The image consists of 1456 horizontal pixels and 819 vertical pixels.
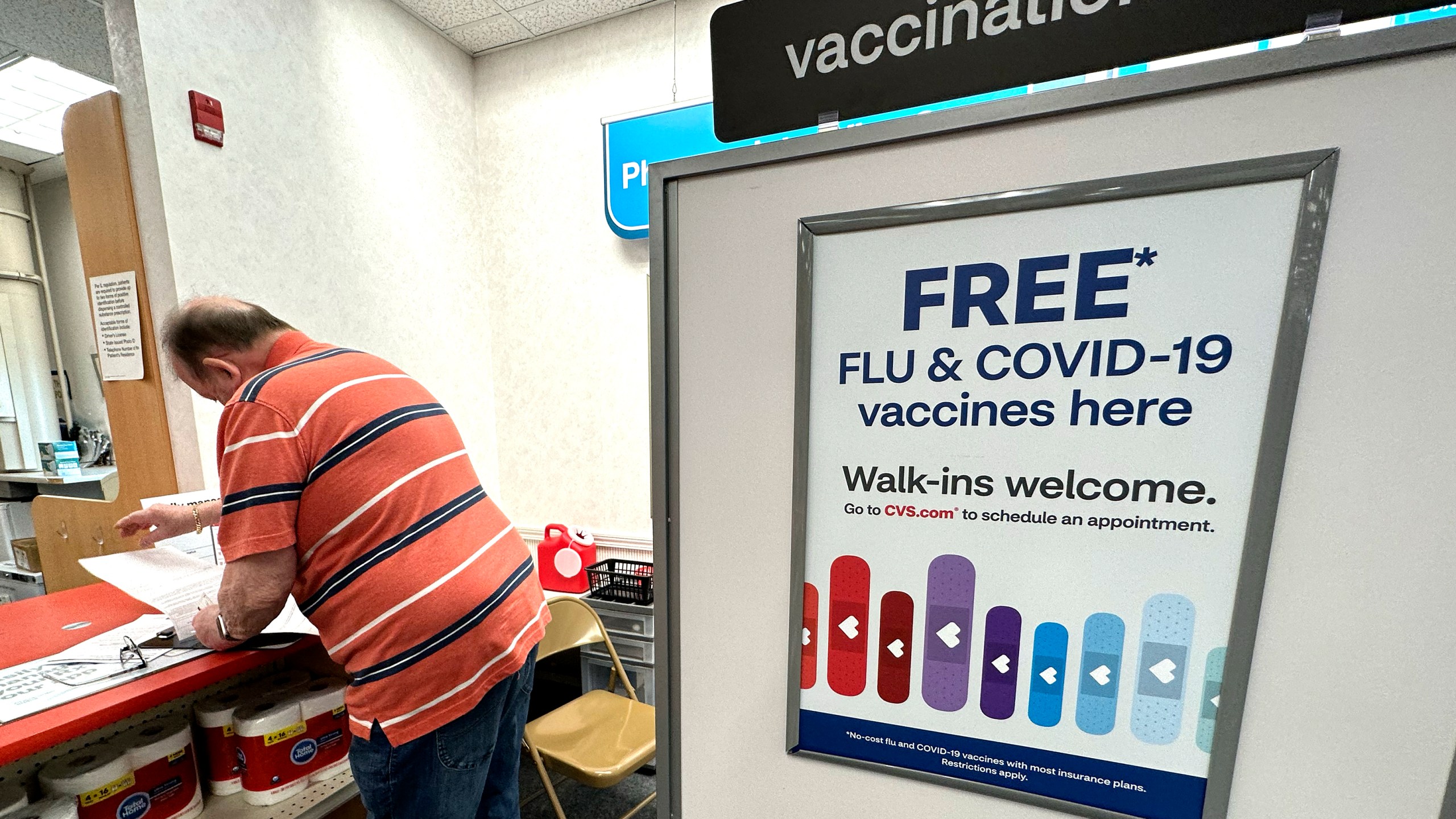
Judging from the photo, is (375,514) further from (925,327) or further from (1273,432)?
(1273,432)

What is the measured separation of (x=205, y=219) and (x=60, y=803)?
1618 millimetres

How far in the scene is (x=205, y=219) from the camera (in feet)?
5.88

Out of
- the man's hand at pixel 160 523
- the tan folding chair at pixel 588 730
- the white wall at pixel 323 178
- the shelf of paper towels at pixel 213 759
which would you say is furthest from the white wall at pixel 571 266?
the man's hand at pixel 160 523

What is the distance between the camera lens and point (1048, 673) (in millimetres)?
639

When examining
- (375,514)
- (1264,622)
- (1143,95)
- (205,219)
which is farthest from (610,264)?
(1264,622)

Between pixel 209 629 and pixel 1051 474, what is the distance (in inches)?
59.5

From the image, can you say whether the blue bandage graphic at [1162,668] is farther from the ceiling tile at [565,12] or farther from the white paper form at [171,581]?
the ceiling tile at [565,12]

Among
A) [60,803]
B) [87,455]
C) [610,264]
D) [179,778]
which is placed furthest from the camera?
[87,455]

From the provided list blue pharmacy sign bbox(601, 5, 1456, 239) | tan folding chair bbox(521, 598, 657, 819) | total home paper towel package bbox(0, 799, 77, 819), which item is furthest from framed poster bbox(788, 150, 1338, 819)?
blue pharmacy sign bbox(601, 5, 1456, 239)

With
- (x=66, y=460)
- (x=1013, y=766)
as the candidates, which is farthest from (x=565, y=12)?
(x=66, y=460)

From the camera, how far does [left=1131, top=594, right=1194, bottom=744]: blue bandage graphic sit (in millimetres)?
590

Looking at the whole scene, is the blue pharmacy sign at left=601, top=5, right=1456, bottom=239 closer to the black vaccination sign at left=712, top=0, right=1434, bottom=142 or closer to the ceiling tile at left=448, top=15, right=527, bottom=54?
the ceiling tile at left=448, top=15, right=527, bottom=54

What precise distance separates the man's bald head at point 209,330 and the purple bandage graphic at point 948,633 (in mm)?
1419

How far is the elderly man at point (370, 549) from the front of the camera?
3.27 feet
